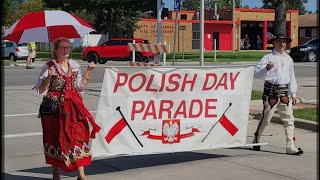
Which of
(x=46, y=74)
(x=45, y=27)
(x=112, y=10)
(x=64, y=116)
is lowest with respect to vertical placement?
(x=64, y=116)

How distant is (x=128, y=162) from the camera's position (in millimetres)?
7188

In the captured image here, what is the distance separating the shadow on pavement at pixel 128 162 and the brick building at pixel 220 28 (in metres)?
49.9

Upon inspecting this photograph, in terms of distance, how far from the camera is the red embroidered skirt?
215 inches

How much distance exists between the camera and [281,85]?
7582 mm

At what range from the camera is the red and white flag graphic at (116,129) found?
6402 mm

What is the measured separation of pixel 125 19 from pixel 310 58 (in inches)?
1121

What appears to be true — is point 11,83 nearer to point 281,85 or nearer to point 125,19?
point 281,85

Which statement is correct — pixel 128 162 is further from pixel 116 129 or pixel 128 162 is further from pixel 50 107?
pixel 50 107

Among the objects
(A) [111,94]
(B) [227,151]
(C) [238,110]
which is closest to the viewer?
(A) [111,94]

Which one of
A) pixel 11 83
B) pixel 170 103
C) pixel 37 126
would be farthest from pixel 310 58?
pixel 170 103

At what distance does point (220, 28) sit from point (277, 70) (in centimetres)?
5785

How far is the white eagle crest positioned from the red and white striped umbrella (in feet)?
5.42

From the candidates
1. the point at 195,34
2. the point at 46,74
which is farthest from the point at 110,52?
the point at 195,34

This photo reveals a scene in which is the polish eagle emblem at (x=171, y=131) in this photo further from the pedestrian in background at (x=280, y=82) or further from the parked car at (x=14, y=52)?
the parked car at (x=14, y=52)
